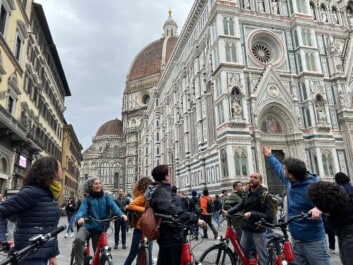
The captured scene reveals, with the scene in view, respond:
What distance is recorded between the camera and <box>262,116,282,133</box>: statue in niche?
2411cm

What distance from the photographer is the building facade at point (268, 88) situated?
2238 cm

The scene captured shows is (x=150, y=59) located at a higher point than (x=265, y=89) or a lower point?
higher

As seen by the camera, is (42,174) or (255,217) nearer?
(42,174)

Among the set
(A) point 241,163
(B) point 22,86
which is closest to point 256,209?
(A) point 241,163

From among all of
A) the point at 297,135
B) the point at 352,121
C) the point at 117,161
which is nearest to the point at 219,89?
the point at 297,135

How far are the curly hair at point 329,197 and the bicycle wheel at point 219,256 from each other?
2.33m

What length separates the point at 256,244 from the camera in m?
4.93

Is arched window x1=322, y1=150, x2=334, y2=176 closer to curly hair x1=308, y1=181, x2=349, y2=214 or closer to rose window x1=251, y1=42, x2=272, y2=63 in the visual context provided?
rose window x1=251, y1=42, x2=272, y2=63

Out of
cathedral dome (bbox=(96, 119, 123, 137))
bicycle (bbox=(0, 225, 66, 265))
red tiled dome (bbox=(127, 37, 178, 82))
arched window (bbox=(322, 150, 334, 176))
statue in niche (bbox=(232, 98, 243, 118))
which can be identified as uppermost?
red tiled dome (bbox=(127, 37, 178, 82))

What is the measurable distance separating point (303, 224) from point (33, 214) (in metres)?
3.38

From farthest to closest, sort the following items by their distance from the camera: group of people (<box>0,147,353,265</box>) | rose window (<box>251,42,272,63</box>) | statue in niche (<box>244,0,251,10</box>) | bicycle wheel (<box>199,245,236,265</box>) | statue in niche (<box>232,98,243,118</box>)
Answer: statue in niche (<box>244,0,251,10</box>) < rose window (<box>251,42,272,63</box>) < statue in niche (<box>232,98,243,118</box>) < bicycle wheel (<box>199,245,236,265</box>) < group of people (<box>0,147,353,265</box>)

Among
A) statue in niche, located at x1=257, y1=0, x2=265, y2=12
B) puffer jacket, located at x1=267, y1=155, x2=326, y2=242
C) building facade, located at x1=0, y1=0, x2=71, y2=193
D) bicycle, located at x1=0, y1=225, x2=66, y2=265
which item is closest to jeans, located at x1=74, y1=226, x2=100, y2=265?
bicycle, located at x1=0, y1=225, x2=66, y2=265

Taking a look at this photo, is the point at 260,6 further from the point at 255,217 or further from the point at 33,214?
the point at 33,214

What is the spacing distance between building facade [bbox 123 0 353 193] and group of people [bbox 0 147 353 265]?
1611 centimetres
